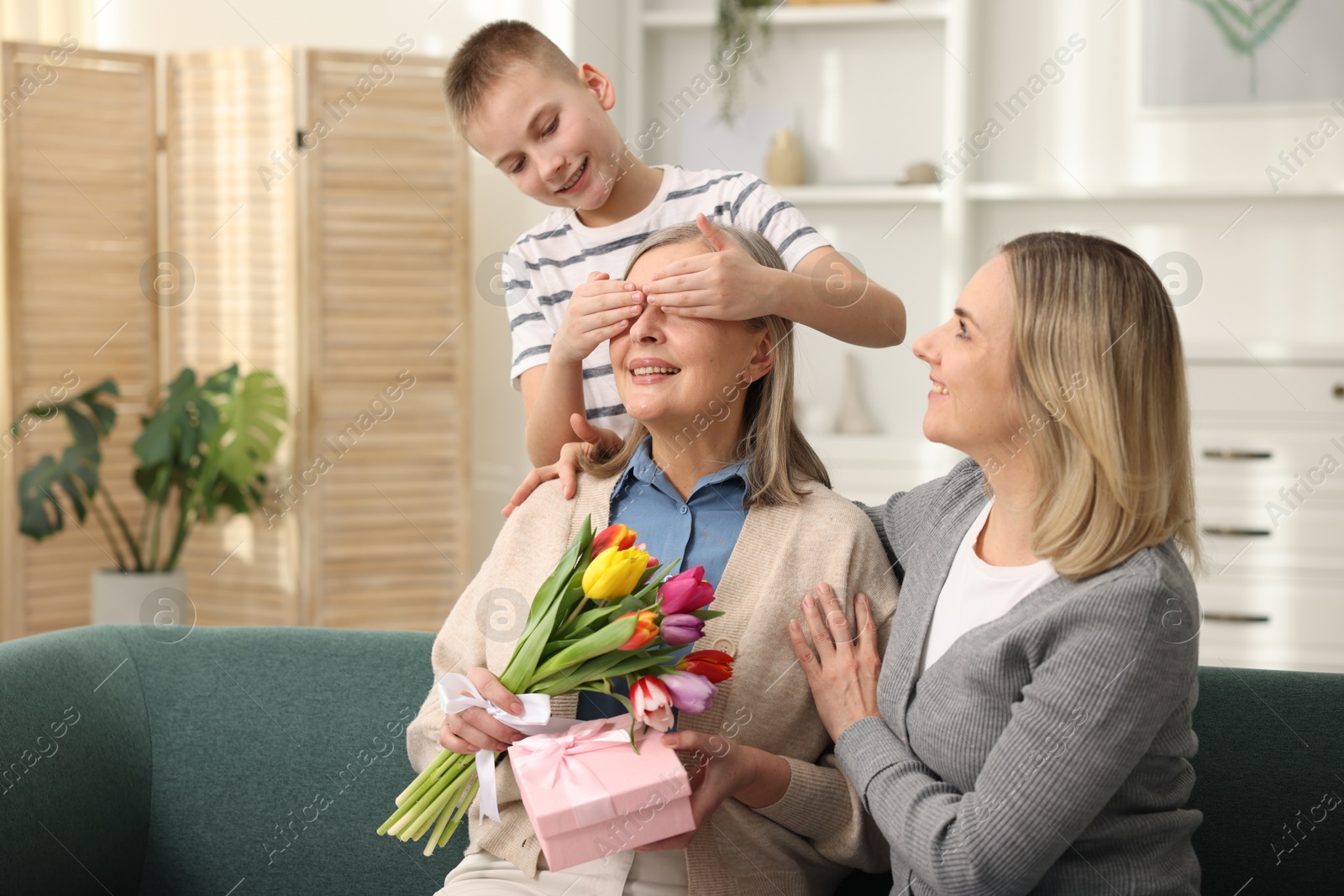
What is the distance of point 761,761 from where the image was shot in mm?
1415

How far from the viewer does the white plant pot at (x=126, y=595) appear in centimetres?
406

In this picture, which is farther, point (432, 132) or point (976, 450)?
point (432, 132)

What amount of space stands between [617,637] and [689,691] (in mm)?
98

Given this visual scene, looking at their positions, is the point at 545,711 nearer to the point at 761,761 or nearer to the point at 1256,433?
the point at 761,761

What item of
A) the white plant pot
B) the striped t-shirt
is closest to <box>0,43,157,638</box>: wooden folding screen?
the white plant pot

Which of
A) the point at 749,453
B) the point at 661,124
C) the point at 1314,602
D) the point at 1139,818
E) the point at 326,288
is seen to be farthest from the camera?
the point at 661,124

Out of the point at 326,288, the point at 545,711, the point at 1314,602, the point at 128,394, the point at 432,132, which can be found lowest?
the point at 1314,602

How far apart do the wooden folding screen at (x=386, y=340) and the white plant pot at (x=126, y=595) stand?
1.74 ft

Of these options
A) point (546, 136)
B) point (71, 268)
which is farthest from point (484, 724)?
point (71, 268)

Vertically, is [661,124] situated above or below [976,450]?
above

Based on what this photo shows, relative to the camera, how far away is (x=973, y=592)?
1.37 meters

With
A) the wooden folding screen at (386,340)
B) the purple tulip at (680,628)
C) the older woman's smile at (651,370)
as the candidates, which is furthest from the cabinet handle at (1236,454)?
the purple tulip at (680,628)

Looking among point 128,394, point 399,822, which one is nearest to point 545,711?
point 399,822

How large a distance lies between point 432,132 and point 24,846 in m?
3.11
